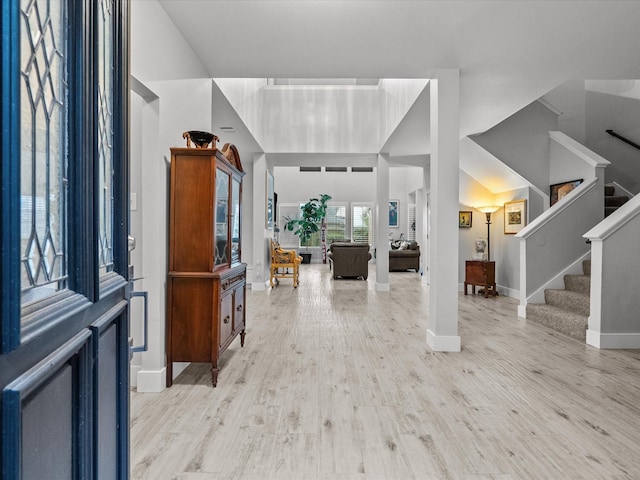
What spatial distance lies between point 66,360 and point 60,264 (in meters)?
0.21

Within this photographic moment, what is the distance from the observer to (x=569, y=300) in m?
4.80

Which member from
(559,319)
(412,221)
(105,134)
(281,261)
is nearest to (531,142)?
(559,319)

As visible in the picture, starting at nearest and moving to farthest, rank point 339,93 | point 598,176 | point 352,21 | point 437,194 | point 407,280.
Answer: point 352,21 < point 437,194 < point 598,176 < point 339,93 < point 407,280

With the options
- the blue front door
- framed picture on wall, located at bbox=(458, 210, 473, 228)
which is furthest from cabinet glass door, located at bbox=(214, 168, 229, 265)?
framed picture on wall, located at bbox=(458, 210, 473, 228)

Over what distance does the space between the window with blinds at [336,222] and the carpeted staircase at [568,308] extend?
29.6 feet

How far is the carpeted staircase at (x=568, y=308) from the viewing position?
4.28m

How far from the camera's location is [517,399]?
2646 millimetres

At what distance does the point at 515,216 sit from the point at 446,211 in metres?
3.57

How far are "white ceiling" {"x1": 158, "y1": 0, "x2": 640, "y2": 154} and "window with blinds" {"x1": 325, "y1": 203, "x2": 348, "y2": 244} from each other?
9.70 metres

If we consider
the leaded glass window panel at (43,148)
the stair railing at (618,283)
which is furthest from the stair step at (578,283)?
the leaded glass window panel at (43,148)

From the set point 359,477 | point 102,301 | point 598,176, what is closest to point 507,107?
point 598,176

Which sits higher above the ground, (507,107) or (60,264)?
(507,107)

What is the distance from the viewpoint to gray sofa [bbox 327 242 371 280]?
9109 mm

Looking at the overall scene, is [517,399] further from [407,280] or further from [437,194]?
[407,280]
